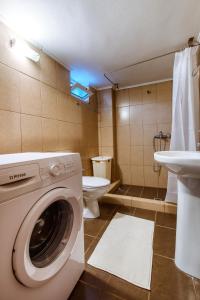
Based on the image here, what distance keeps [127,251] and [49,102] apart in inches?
65.3

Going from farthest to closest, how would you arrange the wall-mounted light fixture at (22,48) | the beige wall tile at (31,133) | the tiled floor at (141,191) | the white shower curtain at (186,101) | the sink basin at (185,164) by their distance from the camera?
1. the tiled floor at (141,191)
2. the white shower curtain at (186,101)
3. the beige wall tile at (31,133)
4. the wall-mounted light fixture at (22,48)
5. the sink basin at (185,164)

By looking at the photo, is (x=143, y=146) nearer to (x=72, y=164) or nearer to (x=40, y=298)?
(x=72, y=164)

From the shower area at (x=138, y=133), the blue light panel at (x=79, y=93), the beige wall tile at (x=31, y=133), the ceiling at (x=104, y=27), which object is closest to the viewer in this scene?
the ceiling at (x=104, y=27)

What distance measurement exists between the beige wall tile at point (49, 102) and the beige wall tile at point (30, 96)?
0.19 ft

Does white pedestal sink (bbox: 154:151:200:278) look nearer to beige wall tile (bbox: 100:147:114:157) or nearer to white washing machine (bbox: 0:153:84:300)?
white washing machine (bbox: 0:153:84:300)

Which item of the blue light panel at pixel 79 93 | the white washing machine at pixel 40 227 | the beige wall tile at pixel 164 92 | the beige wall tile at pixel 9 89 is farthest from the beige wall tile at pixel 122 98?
the white washing machine at pixel 40 227

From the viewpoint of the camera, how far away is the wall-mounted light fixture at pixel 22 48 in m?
1.29

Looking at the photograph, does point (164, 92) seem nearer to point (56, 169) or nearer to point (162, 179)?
point (162, 179)

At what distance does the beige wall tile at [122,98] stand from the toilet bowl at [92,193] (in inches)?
67.2

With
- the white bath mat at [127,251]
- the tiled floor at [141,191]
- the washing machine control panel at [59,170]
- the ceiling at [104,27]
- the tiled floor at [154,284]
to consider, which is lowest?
the tiled floor at [154,284]

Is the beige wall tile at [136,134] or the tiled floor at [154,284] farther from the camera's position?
the beige wall tile at [136,134]

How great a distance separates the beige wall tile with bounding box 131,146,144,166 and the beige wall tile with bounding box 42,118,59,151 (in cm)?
155

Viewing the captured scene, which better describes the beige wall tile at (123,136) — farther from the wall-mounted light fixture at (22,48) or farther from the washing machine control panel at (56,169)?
the washing machine control panel at (56,169)

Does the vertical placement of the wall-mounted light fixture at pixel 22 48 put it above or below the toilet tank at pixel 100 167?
above
